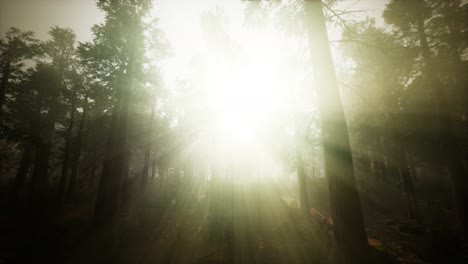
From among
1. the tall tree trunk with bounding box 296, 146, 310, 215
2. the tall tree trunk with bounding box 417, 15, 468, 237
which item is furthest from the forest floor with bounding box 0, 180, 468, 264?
the tall tree trunk with bounding box 417, 15, 468, 237

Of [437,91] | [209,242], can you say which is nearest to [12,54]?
[209,242]

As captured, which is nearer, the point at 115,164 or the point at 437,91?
the point at 437,91

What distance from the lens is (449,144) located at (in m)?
9.75

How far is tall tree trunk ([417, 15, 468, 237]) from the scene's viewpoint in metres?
9.16

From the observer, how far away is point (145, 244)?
9.96 metres

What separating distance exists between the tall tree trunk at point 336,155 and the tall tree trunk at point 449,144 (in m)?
7.61

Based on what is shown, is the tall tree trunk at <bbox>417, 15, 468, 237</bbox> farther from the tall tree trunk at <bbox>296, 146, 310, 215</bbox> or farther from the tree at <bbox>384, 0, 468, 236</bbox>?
the tall tree trunk at <bbox>296, 146, 310, 215</bbox>

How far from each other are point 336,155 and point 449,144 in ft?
32.8

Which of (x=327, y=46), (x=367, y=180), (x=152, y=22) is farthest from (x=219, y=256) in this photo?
(x=367, y=180)

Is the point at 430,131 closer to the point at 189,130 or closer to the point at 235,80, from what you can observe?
the point at 235,80

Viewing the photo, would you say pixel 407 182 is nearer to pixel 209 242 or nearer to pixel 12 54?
pixel 209 242

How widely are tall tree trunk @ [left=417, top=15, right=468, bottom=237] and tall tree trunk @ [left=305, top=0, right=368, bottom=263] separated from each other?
761cm

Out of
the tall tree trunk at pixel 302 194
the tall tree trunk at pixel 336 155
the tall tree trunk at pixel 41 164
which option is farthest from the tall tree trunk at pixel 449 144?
the tall tree trunk at pixel 41 164

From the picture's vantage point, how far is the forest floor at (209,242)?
781 cm
